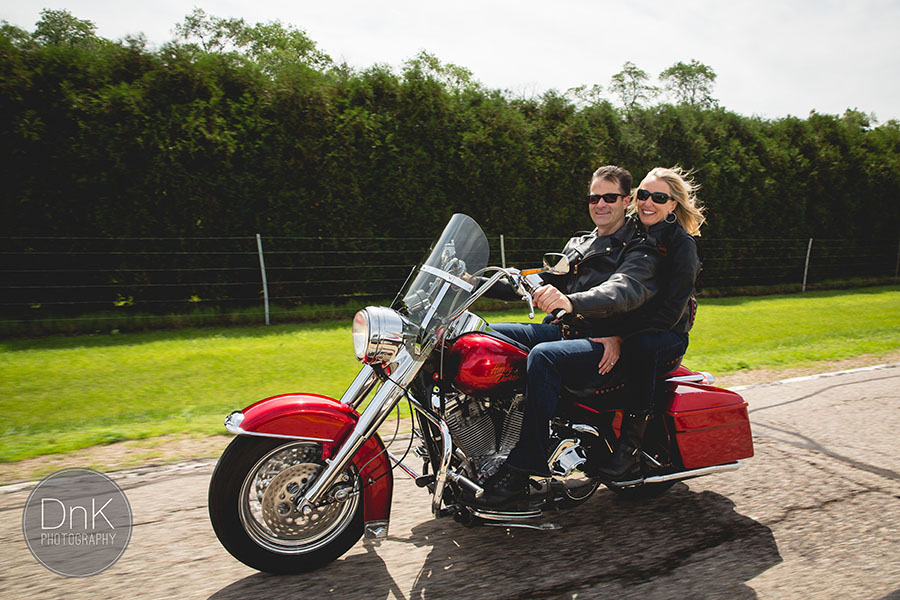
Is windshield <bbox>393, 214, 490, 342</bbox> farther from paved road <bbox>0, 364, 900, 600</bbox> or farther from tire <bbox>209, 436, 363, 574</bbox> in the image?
paved road <bbox>0, 364, 900, 600</bbox>

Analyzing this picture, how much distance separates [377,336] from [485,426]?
0.81 metres

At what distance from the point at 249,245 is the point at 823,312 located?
12.1m

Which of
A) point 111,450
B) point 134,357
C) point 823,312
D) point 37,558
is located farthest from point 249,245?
point 823,312

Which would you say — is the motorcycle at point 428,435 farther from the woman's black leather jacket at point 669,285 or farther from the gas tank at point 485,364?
the woman's black leather jacket at point 669,285

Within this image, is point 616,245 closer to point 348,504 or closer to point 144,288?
point 348,504

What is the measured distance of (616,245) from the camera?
337 cm

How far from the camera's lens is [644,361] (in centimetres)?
315

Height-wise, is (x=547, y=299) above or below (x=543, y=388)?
above

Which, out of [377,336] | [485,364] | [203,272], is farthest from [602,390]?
[203,272]

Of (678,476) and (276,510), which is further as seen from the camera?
(678,476)

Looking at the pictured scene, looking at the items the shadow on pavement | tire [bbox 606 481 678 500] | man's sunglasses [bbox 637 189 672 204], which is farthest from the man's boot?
man's sunglasses [bbox 637 189 672 204]

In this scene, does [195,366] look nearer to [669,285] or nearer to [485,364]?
[485,364]

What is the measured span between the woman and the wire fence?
7468 mm

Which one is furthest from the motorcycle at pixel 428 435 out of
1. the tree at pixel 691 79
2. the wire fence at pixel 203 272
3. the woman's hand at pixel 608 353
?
the tree at pixel 691 79
